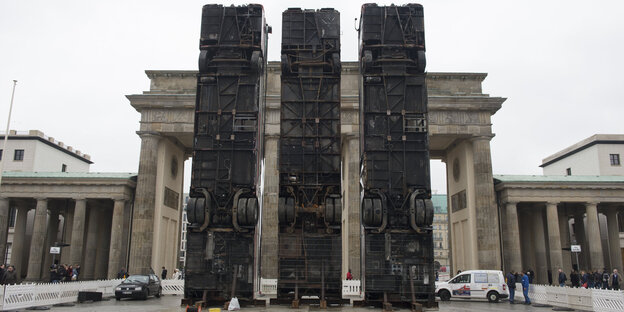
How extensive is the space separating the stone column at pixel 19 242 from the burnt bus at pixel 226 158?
31819mm

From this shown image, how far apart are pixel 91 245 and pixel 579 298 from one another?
1515 inches

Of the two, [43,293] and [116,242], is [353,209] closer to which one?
[116,242]

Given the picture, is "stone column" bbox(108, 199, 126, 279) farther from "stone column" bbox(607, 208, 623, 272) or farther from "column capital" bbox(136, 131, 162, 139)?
"stone column" bbox(607, 208, 623, 272)

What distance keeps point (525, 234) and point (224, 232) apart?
117ft

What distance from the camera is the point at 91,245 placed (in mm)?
44625

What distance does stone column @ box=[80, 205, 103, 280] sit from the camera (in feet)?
142

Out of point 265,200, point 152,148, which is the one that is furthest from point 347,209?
point 152,148

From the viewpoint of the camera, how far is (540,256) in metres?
42.2

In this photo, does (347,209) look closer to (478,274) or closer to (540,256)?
(478,274)

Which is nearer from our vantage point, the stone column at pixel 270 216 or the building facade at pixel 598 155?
the stone column at pixel 270 216

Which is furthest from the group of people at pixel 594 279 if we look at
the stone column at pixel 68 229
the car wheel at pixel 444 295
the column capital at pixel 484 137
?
the stone column at pixel 68 229

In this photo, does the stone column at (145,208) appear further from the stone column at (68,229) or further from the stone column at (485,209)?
the stone column at (485,209)

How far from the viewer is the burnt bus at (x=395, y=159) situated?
1852 cm

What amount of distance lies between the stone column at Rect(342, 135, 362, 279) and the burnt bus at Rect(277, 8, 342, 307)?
1696 cm
